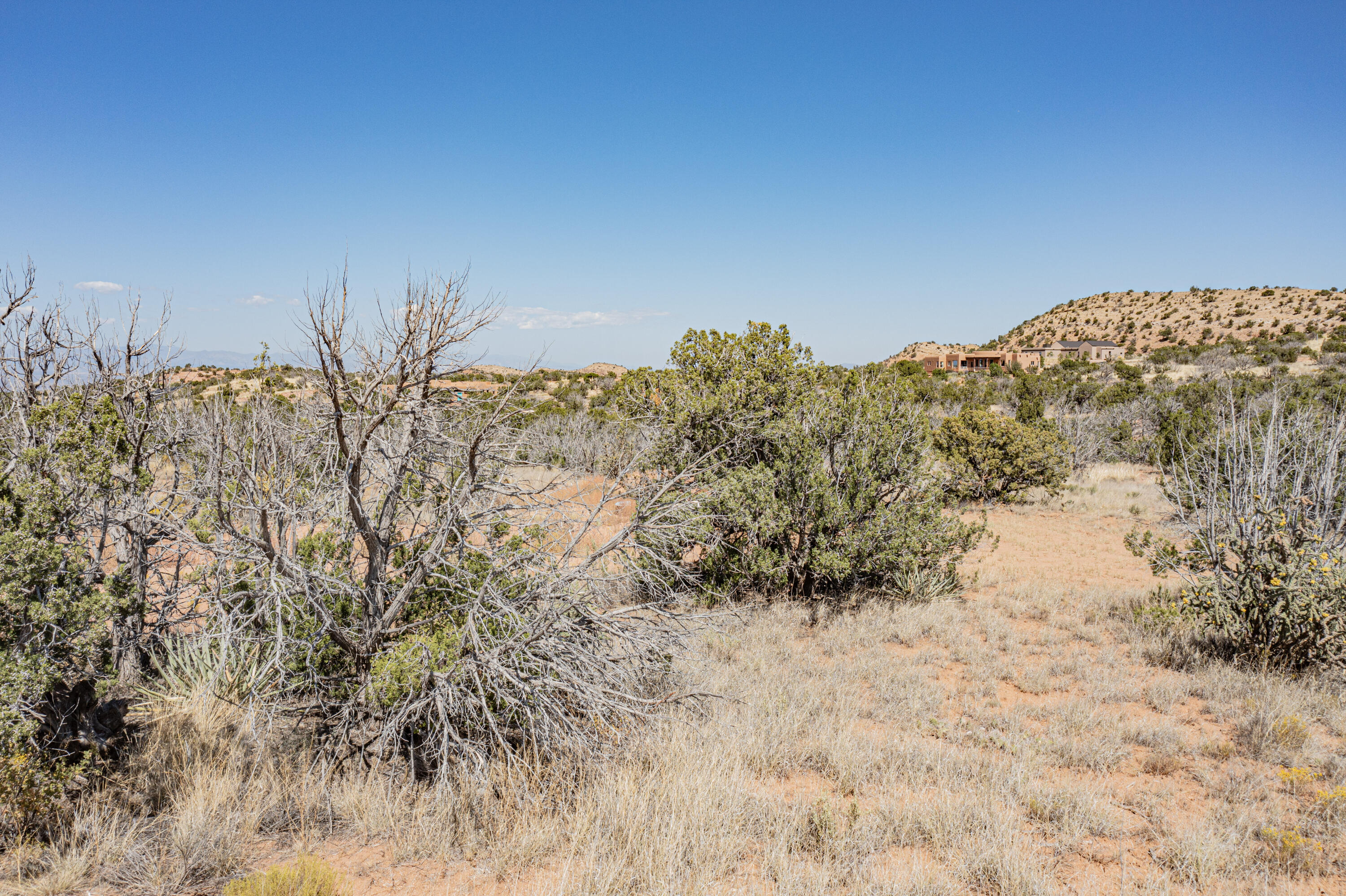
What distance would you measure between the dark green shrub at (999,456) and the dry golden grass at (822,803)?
9431 millimetres

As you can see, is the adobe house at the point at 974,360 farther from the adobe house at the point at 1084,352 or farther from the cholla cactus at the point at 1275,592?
the cholla cactus at the point at 1275,592

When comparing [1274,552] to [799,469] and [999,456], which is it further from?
[999,456]

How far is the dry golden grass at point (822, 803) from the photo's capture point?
3246 millimetres

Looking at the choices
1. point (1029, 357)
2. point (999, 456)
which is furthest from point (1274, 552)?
point (1029, 357)

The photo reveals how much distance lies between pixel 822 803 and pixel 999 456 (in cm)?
1336

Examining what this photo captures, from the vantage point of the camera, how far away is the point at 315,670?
388cm

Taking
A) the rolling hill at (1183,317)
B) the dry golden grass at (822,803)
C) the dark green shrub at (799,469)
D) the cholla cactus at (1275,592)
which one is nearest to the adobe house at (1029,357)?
the rolling hill at (1183,317)

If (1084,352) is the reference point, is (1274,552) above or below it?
below

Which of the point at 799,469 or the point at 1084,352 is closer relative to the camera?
the point at 799,469

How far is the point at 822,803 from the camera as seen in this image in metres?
3.73

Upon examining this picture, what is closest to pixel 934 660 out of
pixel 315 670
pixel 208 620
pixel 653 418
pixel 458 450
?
pixel 653 418

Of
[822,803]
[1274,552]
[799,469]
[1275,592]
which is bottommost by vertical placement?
[822,803]

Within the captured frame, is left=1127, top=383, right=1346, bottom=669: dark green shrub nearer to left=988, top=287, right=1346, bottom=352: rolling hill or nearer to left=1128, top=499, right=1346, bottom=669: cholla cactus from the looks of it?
left=1128, top=499, right=1346, bottom=669: cholla cactus

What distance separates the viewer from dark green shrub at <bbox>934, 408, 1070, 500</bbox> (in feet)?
48.6
